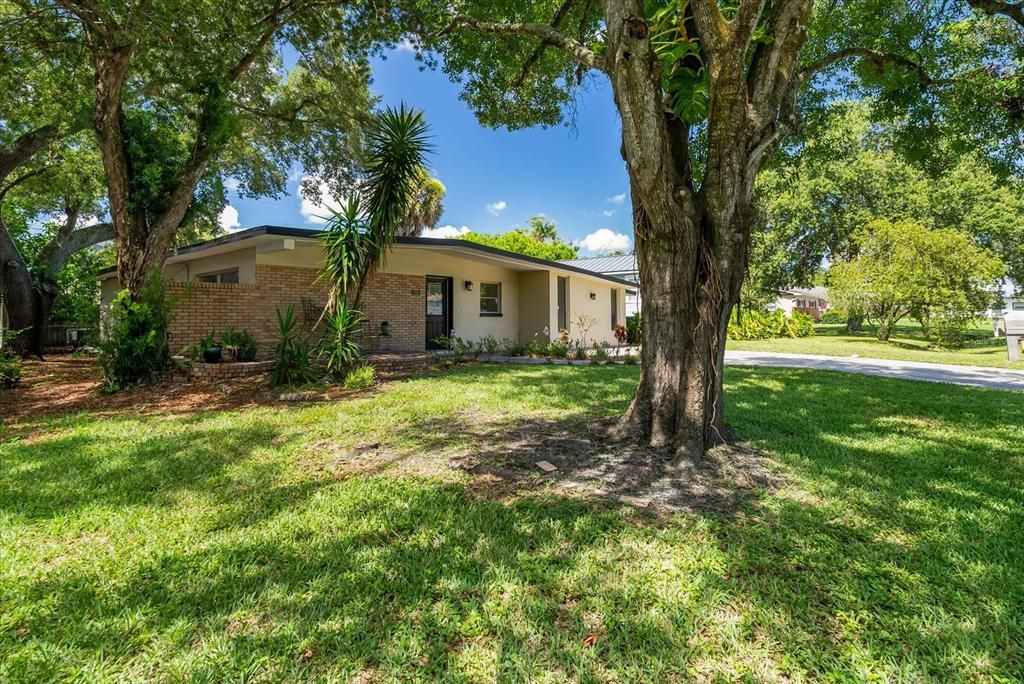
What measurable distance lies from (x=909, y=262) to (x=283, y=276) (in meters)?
19.8

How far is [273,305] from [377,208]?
159 inches

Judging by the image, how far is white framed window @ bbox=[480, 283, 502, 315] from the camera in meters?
14.5

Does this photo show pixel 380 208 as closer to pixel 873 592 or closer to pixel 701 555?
pixel 701 555

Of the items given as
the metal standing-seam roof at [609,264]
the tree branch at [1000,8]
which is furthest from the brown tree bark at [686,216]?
the metal standing-seam roof at [609,264]

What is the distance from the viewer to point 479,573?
94.0 inches

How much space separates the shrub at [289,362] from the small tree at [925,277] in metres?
19.0

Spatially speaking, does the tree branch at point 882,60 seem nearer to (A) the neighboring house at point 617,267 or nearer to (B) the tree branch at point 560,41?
(B) the tree branch at point 560,41

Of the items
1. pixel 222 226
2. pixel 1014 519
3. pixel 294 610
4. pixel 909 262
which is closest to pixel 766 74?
pixel 1014 519

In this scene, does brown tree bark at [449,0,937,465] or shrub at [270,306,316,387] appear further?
shrub at [270,306,316,387]

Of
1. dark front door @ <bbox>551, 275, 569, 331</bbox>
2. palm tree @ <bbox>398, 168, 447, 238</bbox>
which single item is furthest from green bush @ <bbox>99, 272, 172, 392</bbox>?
palm tree @ <bbox>398, 168, 447, 238</bbox>

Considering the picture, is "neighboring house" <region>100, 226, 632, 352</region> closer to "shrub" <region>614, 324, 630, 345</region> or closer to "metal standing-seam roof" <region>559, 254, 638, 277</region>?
"shrub" <region>614, 324, 630, 345</region>

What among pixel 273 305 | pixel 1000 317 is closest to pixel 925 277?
pixel 1000 317

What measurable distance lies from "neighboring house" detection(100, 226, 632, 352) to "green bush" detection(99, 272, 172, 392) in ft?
3.09

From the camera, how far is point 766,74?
379cm
